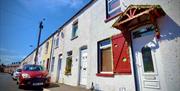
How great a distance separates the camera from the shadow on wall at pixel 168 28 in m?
4.38

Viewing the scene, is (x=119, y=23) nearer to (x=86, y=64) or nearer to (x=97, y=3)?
(x=97, y=3)

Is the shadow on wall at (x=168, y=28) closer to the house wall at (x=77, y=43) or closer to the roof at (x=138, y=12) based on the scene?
the roof at (x=138, y=12)

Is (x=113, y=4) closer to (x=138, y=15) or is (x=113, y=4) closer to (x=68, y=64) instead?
(x=138, y=15)

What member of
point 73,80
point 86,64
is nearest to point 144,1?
point 86,64

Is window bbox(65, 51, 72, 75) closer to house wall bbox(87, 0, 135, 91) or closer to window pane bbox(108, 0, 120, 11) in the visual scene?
house wall bbox(87, 0, 135, 91)

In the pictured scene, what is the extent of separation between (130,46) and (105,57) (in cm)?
195

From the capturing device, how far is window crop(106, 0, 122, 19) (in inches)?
284

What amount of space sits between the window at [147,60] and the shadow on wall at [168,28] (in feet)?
2.47

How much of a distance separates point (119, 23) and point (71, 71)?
6.23m

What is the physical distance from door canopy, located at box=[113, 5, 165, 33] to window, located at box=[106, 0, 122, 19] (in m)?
1.56

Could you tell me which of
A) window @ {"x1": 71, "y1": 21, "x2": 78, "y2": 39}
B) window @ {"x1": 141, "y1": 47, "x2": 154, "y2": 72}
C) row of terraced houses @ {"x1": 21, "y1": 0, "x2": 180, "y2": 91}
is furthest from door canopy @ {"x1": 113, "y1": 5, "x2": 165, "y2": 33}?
window @ {"x1": 71, "y1": 21, "x2": 78, "y2": 39}

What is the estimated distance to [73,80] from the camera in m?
9.84

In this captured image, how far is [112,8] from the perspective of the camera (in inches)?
299

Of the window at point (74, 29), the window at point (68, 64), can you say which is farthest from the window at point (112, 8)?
the window at point (68, 64)
